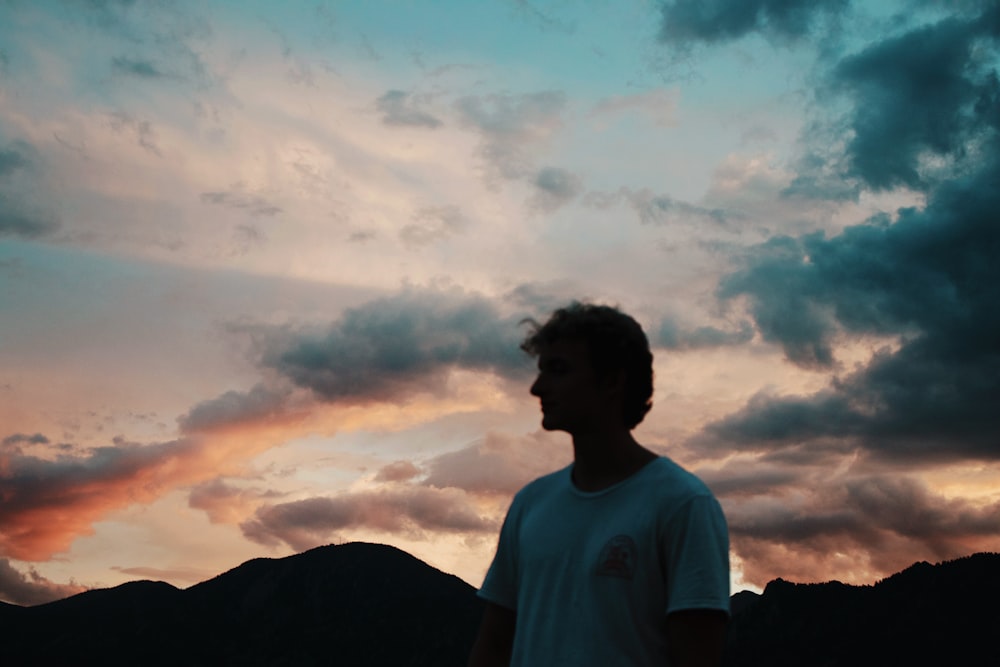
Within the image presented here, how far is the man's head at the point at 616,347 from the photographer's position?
467 centimetres

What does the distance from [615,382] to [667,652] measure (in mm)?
1341

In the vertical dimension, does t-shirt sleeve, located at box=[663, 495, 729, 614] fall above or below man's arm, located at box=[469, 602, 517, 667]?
above

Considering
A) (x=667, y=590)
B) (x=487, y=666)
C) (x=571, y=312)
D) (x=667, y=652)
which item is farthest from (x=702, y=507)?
(x=487, y=666)

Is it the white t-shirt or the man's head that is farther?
the man's head

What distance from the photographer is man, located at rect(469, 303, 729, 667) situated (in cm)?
400

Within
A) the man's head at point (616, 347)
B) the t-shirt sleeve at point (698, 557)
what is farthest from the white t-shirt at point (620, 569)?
the man's head at point (616, 347)

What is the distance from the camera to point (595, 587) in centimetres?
416

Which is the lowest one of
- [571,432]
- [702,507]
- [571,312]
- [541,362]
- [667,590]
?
[667,590]

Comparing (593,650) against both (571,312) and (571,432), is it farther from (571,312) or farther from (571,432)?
(571,312)

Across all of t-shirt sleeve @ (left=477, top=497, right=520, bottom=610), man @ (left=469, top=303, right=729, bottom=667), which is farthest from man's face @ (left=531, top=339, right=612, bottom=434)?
t-shirt sleeve @ (left=477, top=497, right=520, bottom=610)

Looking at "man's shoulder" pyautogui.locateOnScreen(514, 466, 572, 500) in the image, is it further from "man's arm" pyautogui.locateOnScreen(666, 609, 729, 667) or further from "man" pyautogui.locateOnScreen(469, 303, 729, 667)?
"man's arm" pyautogui.locateOnScreen(666, 609, 729, 667)

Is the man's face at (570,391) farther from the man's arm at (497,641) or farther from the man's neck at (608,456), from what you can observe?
the man's arm at (497,641)

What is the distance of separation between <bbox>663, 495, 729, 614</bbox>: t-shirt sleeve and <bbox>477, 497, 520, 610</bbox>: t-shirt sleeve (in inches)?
43.6

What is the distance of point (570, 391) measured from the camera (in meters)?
4.57
